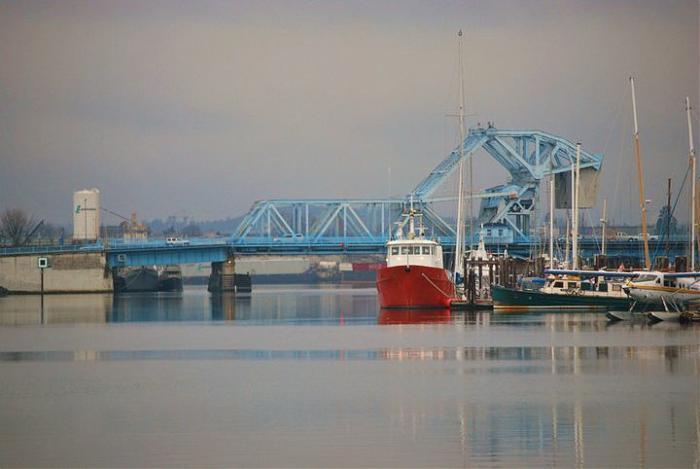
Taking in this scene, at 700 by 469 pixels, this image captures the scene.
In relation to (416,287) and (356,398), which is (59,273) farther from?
(356,398)

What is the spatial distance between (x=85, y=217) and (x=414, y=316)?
408ft

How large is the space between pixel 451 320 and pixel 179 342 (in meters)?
18.9

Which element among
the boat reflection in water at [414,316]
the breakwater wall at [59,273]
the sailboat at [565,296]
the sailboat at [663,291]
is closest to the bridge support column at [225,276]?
the breakwater wall at [59,273]

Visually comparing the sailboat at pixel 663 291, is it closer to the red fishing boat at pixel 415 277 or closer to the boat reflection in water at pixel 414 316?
the boat reflection in water at pixel 414 316

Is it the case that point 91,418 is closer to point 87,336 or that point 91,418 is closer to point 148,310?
point 87,336

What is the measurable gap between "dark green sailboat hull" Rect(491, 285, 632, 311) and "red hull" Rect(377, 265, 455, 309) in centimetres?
316

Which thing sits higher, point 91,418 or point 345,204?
point 345,204

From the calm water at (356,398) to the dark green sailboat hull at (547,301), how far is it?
1440cm

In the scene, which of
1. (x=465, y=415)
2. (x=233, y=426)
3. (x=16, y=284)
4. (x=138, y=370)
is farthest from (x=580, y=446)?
(x=16, y=284)

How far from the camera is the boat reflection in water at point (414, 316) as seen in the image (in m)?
69.2

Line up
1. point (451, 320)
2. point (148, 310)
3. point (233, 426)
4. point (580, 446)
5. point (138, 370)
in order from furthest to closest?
point (148, 310)
point (451, 320)
point (138, 370)
point (233, 426)
point (580, 446)

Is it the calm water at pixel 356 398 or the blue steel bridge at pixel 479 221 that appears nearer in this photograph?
the calm water at pixel 356 398

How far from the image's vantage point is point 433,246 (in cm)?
8188

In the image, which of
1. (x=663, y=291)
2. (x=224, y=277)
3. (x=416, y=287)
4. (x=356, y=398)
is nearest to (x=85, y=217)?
(x=224, y=277)
